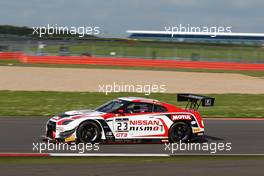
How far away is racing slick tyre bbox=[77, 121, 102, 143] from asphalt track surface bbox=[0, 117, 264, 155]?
278 millimetres

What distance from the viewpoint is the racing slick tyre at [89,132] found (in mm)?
14586

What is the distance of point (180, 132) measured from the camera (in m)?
15.5

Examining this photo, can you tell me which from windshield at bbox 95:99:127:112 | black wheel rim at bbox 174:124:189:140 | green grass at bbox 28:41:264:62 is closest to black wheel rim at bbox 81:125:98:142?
windshield at bbox 95:99:127:112

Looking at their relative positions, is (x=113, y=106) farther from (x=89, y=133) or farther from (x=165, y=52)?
(x=165, y=52)

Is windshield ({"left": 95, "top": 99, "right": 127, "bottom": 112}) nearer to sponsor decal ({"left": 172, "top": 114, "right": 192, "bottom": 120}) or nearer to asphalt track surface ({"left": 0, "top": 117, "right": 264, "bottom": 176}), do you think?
asphalt track surface ({"left": 0, "top": 117, "right": 264, "bottom": 176})

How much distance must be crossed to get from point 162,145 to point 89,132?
6.00ft

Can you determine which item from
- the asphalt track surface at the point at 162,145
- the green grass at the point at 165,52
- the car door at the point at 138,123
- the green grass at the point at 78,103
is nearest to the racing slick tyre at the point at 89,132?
the asphalt track surface at the point at 162,145

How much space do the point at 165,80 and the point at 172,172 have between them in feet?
79.7

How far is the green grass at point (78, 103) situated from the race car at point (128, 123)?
7159mm

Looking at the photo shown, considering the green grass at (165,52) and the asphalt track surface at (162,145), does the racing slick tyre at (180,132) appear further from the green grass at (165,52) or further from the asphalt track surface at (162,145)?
the green grass at (165,52)

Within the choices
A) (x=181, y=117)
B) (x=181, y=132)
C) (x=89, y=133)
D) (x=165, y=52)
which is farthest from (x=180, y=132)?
(x=165, y=52)

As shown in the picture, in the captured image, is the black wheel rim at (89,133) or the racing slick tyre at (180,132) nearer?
the black wheel rim at (89,133)

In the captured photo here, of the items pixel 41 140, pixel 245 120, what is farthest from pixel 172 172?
pixel 245 120

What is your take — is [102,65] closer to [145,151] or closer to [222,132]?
[222,132]
